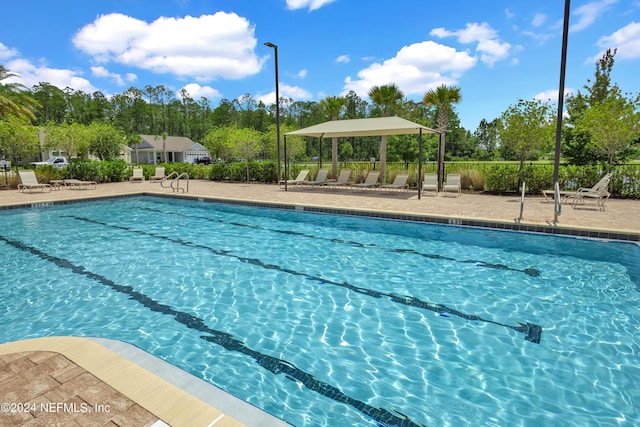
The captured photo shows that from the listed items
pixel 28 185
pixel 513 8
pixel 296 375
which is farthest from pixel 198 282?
pixel 28 185

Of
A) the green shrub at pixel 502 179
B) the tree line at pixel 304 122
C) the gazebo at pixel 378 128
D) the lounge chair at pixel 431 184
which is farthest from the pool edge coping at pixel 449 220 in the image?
the tree line at pixel 304 122

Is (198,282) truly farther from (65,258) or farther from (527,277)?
(527,277)

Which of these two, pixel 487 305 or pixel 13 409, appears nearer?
pixel 13 409

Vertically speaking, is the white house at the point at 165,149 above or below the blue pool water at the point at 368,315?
above

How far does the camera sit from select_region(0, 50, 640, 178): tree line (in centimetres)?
1323

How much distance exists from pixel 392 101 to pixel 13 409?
19.6 m

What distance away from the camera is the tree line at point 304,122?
13.2m

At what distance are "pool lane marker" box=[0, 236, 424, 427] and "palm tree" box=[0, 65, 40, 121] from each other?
23978mm

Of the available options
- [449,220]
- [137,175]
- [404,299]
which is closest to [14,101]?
[137,175]

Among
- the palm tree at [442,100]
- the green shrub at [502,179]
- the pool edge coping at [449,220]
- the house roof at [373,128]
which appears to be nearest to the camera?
the pool edge coping at [449,220]

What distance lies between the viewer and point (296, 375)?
3164 millimetres

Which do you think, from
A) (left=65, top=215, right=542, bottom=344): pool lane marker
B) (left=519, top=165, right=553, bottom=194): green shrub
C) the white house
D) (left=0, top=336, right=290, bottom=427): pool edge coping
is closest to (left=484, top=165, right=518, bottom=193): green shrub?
(left=519, top=165, right=553, bottom=194): green shrub

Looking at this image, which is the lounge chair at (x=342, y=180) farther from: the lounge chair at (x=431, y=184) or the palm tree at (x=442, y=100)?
the palm tree at (x=442, y=100)

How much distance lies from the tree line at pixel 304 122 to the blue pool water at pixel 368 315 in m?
7.45
